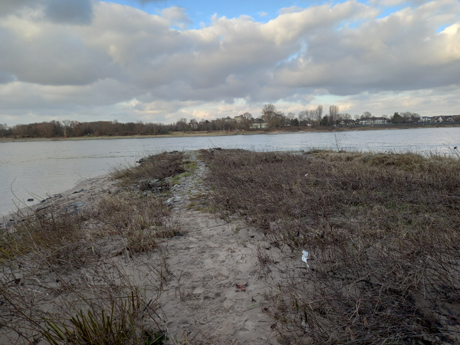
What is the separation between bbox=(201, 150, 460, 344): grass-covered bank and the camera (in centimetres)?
184

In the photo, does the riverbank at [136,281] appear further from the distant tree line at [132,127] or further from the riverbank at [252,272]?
the distant tree line at [132,127]

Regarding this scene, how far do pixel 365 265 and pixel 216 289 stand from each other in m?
1.61

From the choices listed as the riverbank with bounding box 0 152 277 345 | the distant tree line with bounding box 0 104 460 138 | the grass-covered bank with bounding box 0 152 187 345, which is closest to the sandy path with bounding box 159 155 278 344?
the riverbank with bounding box 0 152 277 345

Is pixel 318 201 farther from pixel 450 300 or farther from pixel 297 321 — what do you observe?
pixel 297 321

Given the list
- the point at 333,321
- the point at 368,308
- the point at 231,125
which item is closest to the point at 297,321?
the point at 333,321

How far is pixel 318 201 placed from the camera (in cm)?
495

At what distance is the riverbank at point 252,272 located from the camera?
1963 millimetres

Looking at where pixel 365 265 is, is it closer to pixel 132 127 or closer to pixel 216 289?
pixel 216 289

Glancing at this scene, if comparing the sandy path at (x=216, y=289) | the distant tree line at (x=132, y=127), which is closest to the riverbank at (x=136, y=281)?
the sandy path at (x=216, y=289)

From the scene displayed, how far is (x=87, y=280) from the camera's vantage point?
2492 millimetres

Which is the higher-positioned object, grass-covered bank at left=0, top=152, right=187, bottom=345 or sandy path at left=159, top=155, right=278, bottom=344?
grass-covered bank at left=0, top=152, right=187, bottom=345

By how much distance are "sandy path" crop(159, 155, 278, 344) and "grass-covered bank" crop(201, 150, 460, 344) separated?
201 mm

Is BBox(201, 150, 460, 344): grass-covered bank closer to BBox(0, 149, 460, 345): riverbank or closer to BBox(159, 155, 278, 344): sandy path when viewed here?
BBox(0, 149, 460, 345): riverbank

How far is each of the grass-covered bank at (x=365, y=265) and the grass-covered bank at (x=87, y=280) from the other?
1.25 metres
